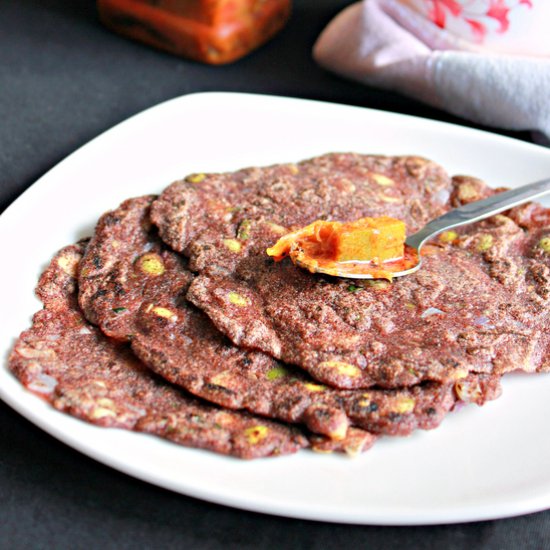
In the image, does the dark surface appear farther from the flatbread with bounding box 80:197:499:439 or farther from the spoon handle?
the spoon handle

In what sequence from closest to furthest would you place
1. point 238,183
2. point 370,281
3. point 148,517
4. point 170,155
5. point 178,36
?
point 148,517
point 370,281
point 238,183
point 170,155
point 178,36

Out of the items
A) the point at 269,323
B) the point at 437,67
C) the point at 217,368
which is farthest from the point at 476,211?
the point at 217,368

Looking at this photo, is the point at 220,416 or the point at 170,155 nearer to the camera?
the point at 220,416

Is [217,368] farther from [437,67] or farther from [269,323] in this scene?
[437,67]

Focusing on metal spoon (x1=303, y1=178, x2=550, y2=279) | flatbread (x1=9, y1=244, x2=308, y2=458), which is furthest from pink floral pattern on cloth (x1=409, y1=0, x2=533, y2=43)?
flatbread (x1=9, y1=244, x2=308, y2=458)

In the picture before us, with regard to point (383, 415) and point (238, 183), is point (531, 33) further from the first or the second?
point (383, 415)

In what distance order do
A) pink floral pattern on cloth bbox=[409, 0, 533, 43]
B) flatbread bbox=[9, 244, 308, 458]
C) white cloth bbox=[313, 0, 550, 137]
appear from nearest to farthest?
flatbread bbox=[9, 244, 308, 458] < pink floral pattern on cloth bbox=[409, 0, 533, 43] < white cloth bbox=[313, 0, 550, 137]

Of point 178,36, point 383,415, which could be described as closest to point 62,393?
point 383,415
